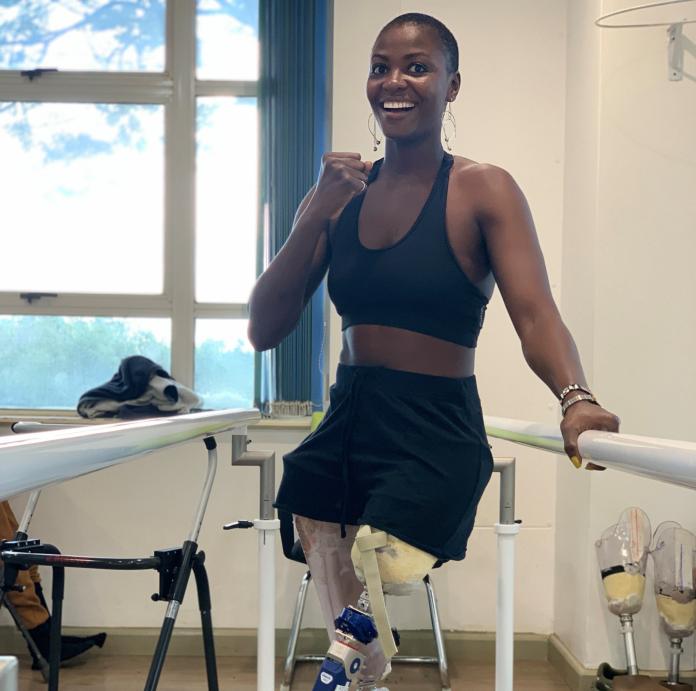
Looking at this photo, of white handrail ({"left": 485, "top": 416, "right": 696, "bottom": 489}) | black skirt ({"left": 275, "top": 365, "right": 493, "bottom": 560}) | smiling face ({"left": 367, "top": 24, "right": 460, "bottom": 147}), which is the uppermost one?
smiling face ({"left": 367, "top": 24, "right": 460, "bottom": 147})

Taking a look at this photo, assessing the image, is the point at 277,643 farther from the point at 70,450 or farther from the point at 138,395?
the point at 70,450

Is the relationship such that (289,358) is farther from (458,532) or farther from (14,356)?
(458,532)

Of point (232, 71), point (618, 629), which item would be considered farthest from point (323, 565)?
point (232, 71)

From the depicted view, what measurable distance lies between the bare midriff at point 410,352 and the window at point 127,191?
2187 millimetres

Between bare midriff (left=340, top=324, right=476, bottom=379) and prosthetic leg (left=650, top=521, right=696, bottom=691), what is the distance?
1.45 m

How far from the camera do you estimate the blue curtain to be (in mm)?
3152

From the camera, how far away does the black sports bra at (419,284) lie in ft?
3.90

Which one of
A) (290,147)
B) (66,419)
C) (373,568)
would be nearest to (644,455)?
Result: (373,568)

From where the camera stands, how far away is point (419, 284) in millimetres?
1186

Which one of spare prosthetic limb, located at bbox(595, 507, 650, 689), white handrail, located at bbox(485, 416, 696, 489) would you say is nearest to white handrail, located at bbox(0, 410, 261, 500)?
white handrail, located at bbox(485, 416, 696, 489)

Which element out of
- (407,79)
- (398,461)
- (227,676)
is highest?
(407,79)

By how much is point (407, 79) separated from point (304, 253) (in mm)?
282

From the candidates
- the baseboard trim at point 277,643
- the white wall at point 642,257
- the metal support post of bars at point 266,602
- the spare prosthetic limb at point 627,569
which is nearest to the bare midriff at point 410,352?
the metal support post of bars at point 266,602

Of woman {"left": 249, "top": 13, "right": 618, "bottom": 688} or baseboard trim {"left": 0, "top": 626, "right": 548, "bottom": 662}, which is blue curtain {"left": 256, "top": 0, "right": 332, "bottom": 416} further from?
Answer: woman {"left": 249, "top": 13, "right": 618, "bottom": 688}
